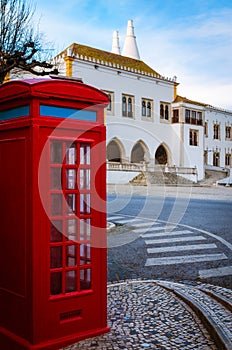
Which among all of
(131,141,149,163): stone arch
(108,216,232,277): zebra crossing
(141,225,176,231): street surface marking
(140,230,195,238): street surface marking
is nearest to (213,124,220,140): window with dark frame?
(131,141,149,163): stone arch

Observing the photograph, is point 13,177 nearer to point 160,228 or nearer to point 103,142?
point 103,142

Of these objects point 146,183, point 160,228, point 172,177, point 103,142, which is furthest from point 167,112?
point 103,142

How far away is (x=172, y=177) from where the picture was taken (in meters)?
43.1

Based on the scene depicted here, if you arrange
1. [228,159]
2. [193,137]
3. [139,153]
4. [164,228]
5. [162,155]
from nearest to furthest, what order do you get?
[164,228] → [139,153] → [162,155] → [193,137] → [228,159]

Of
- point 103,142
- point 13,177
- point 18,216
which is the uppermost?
point 103,142

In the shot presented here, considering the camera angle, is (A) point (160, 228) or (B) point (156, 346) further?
(A) point (160, 228)

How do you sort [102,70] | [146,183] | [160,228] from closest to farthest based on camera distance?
1. [160,228]
2. [146,183]
3. [102,70]

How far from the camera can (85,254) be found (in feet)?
13.8

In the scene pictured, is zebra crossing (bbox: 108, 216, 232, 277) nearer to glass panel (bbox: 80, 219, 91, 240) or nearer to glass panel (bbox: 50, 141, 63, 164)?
glass panel (bbox: 80, 219, 91, 240)

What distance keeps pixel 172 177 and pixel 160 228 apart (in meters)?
30.6

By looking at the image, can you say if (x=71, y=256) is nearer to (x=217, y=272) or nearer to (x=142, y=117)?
(x=217, y=272)

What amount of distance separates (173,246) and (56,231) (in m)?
6.27

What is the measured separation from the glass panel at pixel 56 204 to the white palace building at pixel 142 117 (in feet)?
110

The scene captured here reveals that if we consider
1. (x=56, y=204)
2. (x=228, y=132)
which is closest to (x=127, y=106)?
(x=228, y=132)
